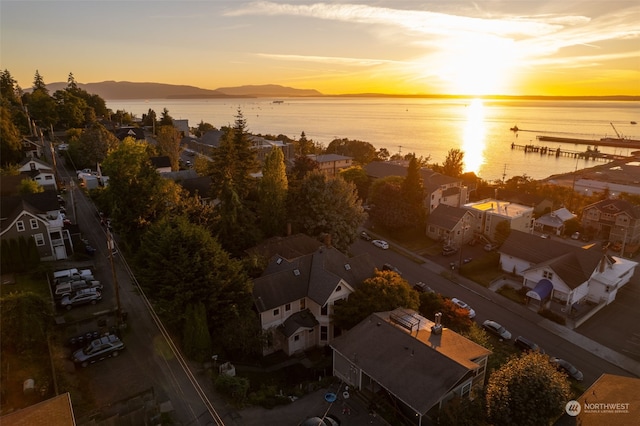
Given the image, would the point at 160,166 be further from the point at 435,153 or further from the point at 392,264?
the point at 435,153

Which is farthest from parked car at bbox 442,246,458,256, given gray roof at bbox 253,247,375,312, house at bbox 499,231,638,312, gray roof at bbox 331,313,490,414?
gray roof at bbox 331,313,490,414

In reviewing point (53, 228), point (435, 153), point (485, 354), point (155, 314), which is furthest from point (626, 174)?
point (53, 228)

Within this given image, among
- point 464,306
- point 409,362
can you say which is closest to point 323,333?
point 409,362

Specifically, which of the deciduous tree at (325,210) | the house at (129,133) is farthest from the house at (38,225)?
the house at (129,133)

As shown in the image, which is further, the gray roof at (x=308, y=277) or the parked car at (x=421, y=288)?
the parked car at (x=421, y=288)

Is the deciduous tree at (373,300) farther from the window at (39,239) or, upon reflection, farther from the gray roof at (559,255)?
the window at (39,239)
